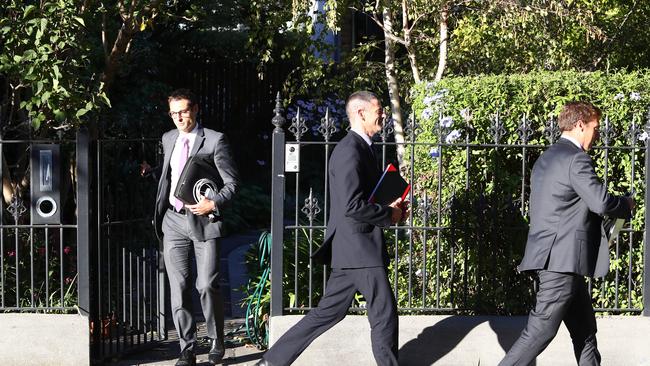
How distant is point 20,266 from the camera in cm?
752

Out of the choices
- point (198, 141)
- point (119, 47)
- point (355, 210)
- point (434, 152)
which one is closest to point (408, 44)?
point (434, 152)

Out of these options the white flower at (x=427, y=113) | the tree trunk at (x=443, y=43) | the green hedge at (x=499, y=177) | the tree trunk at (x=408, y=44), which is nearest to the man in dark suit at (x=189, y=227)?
the green hedge at (x=499, y=177)

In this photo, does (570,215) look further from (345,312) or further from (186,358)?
(186,358)

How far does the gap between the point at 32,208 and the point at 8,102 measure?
1.19 meters

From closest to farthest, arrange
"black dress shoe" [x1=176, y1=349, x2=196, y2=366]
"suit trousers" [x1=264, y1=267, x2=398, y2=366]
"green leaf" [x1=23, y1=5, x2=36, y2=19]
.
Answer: "suit trousers" [x1=264, y1=267, x2=398, y2=366] → "green leaf" [x1=23, y1=5, x2=36, y2=19] → "black dress shoe" [x1=176, y1=349, x2=196, y2=366]

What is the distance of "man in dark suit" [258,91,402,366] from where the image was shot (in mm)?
5914

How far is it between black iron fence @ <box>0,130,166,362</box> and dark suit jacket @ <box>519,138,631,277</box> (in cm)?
276

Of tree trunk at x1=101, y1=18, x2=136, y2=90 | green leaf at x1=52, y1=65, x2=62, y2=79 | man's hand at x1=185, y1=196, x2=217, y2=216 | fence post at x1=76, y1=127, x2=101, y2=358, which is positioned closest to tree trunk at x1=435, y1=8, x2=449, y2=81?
tree trunk at x1=101, y1=18, x2=136, y2=90

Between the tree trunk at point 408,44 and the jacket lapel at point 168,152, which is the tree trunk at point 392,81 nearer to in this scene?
the tree trunk at point 408,44

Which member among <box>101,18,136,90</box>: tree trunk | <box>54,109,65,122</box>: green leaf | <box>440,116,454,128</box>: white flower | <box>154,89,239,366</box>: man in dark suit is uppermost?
<box>101,18,136,90</box>: tree trunk

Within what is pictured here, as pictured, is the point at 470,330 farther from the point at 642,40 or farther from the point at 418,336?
the point at 642,40

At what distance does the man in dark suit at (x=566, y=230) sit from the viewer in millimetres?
5809

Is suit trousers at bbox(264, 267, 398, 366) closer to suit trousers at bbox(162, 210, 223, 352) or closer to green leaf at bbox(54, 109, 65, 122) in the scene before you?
suit trousers at bbox(162, 210, 223, 352)

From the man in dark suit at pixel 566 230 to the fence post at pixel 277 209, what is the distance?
1.79m
